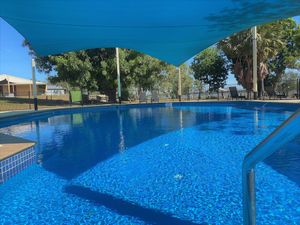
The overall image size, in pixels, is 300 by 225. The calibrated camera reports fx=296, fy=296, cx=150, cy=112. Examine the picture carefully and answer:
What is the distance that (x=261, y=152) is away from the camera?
1.54 m

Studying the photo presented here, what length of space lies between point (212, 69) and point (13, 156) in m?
20.2

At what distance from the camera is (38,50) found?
8.30 meters

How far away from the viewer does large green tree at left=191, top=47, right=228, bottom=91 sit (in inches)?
920

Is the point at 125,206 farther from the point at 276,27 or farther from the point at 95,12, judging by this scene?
the point at 276,27

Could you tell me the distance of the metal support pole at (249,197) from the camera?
1.73 meters

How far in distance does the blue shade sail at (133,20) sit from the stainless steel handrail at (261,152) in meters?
3.78

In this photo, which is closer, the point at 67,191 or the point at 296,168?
the point at 67,191

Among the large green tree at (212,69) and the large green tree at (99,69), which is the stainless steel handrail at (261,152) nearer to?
the large green tree at (99,69)

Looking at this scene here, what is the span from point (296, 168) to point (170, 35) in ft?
14.3

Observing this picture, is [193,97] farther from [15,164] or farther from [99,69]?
[15,164]

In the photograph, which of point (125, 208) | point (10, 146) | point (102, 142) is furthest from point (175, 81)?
point (125, 208)

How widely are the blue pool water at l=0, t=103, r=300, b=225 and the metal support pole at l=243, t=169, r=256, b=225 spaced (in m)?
1.45

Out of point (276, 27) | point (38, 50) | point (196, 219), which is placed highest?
point (276, 27)

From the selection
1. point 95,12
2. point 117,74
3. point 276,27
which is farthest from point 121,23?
point 276,27
